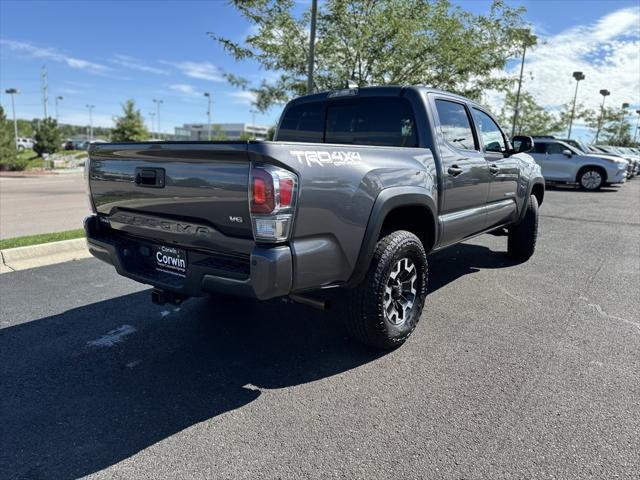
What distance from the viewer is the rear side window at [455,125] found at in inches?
163

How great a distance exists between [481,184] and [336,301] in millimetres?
2222

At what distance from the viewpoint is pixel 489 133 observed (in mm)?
5160

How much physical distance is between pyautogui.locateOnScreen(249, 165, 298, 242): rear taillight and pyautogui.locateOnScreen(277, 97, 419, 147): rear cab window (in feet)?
5.60

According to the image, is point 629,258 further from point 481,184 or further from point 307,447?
point 307,447

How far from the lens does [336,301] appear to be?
3.33 meters

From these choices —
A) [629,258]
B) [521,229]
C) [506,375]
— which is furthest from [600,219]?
[506,375]

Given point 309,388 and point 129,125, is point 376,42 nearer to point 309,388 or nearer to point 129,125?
point 309,388

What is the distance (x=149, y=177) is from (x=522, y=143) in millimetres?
4162

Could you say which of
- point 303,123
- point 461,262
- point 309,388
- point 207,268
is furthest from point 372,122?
point 461,262

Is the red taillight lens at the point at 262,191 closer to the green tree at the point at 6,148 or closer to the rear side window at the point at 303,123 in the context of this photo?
the rear side window at the point at 303,123

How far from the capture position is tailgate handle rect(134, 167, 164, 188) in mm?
3006

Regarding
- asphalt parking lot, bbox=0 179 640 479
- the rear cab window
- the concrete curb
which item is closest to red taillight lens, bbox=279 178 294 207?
asphalt parking lot, bbox=0 179 640 479

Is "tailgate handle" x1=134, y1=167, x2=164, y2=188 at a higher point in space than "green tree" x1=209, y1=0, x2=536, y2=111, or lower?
lower

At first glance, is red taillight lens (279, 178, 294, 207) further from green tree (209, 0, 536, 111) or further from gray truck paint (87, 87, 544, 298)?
green tree (209, 0, 536, 111)
